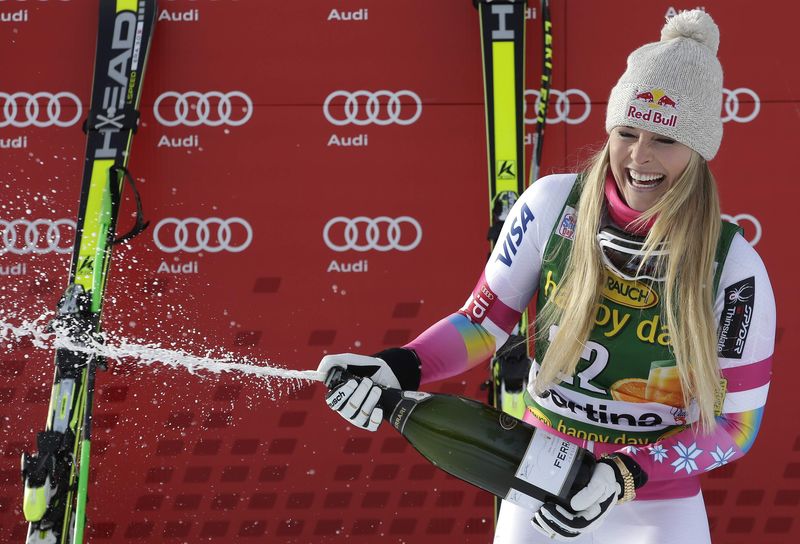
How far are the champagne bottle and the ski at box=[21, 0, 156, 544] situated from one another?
1.46 m

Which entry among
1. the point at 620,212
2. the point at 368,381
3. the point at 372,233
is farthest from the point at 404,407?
the point at 372,233

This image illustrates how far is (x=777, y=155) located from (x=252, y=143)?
1966 mm

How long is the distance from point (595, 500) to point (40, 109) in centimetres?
257

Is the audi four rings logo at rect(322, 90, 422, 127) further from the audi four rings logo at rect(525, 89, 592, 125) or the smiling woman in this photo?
the smiling woman

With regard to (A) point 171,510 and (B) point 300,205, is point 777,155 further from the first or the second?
(A) point 171,510

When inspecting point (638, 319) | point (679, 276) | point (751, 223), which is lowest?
point (751, 223)

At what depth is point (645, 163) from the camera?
180 centimetres

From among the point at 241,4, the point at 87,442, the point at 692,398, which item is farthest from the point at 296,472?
the point at 692,398

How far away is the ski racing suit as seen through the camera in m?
1.81

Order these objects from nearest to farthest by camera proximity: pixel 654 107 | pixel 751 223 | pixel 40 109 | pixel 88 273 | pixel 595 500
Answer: pixel 595 500 < pixel 654 107 < pixel 88 273 < pixel 40 109 < pixel 751 223

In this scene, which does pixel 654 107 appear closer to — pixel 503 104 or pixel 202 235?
pixel 503 104

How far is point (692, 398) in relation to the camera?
188 cm

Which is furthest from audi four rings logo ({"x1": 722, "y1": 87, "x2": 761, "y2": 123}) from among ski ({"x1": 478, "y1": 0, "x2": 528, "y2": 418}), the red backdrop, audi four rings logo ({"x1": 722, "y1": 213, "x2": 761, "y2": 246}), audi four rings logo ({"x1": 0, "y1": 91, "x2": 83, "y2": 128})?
audi four rings logo ({"x1": 0, "y1": 91, "x2": 83, "y2": 128})

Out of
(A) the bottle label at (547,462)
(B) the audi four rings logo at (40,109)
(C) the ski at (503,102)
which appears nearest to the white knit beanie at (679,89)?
(A) the bottle label at (547,462)
